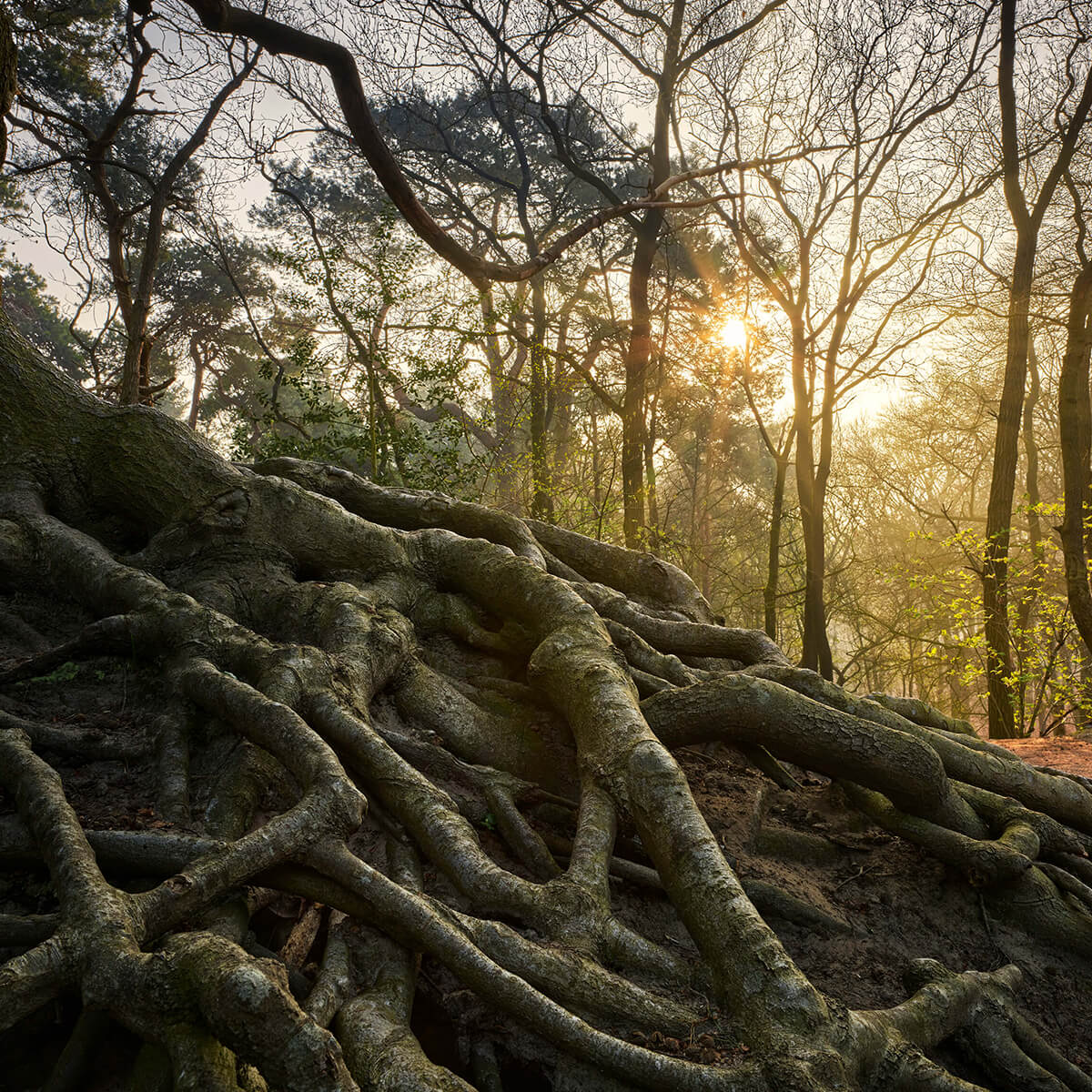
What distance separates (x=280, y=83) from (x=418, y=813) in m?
12.9

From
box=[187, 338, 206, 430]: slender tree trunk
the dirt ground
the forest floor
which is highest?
box=[187, 338, 206, 430]: slender tree trunk

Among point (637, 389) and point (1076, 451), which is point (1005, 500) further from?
point (637, 389)

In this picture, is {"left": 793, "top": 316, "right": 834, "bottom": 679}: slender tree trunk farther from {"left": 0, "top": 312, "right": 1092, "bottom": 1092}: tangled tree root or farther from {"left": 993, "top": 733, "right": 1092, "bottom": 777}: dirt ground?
{"left": 0, "top": 312, "right": 1092, "bottom": 1092}: tangled tree root

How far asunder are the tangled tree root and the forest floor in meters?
0.07

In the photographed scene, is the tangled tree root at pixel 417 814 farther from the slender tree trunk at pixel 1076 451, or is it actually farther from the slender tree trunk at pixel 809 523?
the slender tree trunk at pixel 809 523

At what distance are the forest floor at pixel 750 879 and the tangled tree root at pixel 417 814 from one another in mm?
72

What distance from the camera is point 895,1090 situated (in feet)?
7.79

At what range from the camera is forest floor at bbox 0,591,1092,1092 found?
248 cm

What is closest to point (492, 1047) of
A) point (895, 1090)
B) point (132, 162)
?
point (895, 1090)

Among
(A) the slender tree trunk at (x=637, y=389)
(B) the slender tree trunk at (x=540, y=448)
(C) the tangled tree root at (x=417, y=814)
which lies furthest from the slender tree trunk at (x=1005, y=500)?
(C) the tangled tree root at (x=417, y=814)

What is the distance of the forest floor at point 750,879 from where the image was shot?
2479mm

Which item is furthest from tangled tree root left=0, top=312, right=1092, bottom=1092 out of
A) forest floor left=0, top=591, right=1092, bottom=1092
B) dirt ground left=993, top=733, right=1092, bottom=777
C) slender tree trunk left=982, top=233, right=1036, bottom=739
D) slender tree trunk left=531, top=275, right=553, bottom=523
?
slender tree trunk left=531, top=275, right=553, bottom=523

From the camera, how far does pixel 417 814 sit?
288 centimetres

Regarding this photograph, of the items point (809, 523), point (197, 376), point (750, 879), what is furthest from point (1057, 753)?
point (197, 376)
